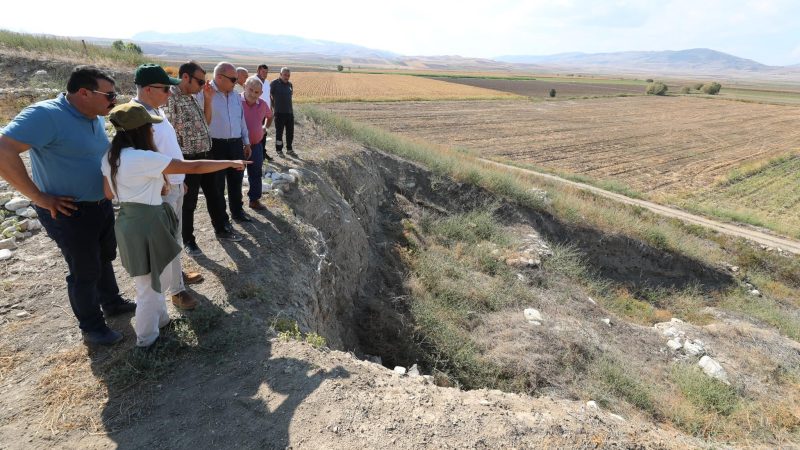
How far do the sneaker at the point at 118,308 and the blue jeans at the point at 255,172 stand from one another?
8.25 feet

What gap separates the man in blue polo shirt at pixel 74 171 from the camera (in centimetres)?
271

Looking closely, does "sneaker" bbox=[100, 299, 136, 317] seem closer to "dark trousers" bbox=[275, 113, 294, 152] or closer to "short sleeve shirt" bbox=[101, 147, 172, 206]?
"short sleeve shirt" bbox=[101, 147, 172, 206]

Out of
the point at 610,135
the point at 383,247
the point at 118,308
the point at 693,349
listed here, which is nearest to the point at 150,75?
the point at 118,308

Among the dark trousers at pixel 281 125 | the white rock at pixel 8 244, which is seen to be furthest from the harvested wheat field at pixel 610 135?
the white rock at pixel 8 244

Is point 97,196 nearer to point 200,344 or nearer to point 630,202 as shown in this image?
point 200,344

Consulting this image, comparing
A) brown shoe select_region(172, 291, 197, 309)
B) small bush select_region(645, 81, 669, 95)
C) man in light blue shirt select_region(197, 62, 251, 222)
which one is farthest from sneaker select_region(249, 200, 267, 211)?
small bush select_region(645, 81, 669, 95)

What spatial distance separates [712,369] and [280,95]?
872 centimetres

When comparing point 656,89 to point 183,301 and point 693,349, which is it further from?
point 183,301

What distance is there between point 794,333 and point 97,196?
39.3 feet

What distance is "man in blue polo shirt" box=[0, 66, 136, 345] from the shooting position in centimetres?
271

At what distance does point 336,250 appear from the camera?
7.02 metres

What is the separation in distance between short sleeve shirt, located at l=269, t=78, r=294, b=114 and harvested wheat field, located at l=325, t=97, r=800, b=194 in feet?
50.3

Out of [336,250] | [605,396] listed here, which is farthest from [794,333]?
[336,250]

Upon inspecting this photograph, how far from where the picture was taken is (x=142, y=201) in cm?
285
